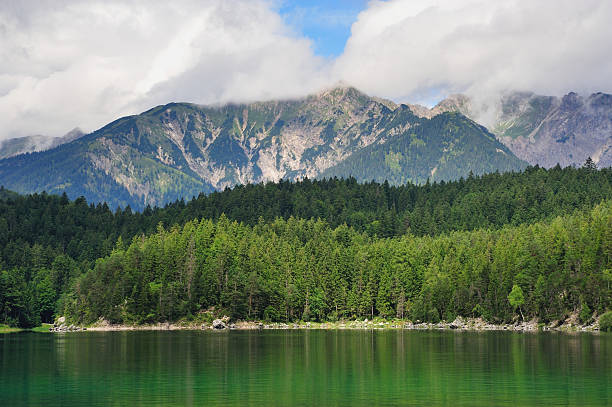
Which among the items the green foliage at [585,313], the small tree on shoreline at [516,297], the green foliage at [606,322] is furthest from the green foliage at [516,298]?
the green foliage at [606,322]

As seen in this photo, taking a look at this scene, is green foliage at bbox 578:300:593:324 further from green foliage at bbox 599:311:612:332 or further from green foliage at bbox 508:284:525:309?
green foliage at bbox 508:284:525:309

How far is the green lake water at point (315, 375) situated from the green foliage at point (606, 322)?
35.5 m

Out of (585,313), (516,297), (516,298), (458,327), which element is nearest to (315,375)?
(585,313)

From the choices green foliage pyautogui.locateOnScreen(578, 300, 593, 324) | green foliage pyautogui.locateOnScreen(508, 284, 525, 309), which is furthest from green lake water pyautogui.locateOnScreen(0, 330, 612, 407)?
green foliage pyautogui.locateOnScreen(508, 284, 525, 309)

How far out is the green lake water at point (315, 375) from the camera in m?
57.7

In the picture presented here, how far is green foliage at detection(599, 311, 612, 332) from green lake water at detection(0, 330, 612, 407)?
3549 centimetres

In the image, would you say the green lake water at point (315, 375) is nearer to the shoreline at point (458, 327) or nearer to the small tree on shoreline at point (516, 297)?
the shoreline at point (458, 327)

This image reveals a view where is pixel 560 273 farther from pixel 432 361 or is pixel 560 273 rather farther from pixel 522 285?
pixel 432 361

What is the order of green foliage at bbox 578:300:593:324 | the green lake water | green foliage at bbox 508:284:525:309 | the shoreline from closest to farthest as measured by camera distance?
1. the green lake water
2. green foliage at bbox 578:300:593:324
3. the shoreline
4. green foliage at bbox 508:284:525:309

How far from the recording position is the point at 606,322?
147 m

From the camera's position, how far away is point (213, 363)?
8669 cm

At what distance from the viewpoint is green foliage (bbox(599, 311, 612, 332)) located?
146450 mm

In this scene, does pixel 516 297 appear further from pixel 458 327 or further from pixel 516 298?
pixel 458 327

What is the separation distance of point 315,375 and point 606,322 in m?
95.1
